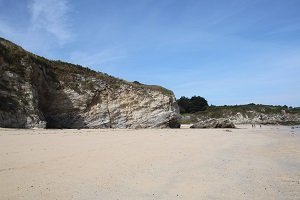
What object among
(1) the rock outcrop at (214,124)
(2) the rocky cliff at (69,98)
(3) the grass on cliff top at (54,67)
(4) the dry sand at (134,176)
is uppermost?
(3) the grass on cliff top at (54,67)

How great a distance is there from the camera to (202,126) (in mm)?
32312

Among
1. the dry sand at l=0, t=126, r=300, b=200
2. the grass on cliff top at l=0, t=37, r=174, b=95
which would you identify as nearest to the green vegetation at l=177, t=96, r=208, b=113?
the grass on cliff top at l=0, t=37, r=174, b=95

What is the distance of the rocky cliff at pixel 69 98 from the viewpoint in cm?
1978

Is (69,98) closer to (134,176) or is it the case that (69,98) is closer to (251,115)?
(134,176)

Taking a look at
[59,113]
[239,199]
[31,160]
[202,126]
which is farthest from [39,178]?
[202,126]

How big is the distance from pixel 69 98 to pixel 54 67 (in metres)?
3.18

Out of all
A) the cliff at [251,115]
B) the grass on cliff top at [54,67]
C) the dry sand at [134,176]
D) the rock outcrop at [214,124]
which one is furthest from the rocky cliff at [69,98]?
the cliff at [251,115]

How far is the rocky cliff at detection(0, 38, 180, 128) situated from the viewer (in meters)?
19.8

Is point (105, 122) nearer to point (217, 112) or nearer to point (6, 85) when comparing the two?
point (6, 85)

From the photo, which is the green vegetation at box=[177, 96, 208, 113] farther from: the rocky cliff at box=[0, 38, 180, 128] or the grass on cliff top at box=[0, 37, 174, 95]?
the rocky cliff at box=[0, 38, 180, 128]

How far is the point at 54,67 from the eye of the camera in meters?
26.8

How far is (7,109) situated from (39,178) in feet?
48.2

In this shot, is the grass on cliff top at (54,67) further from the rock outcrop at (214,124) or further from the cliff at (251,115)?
the cliff at (251,115)

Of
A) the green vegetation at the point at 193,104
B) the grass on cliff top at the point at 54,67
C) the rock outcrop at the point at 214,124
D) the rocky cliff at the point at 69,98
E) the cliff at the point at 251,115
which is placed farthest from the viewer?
the green vegetation at the point at 193,104
